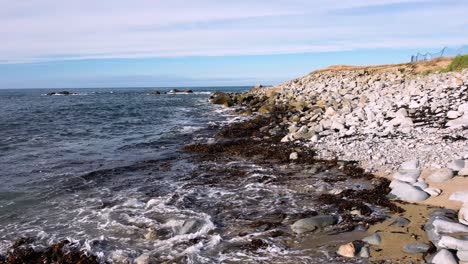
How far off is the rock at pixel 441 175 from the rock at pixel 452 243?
281 cm

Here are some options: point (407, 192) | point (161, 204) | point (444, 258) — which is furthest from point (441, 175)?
point (161, 204)

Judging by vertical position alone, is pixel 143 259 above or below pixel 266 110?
below

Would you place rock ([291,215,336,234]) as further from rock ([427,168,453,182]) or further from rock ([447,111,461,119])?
rock ([447,111,461,119])

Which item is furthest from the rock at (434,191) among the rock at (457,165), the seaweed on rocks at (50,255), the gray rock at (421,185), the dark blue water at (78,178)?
the seaweed on rocks at (50,255)

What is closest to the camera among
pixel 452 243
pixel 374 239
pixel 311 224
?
pixel 452 243

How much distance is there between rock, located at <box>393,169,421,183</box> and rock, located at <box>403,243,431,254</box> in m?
2.97

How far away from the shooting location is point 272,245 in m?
6.56

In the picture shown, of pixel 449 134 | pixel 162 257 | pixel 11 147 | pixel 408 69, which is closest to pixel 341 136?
pixel 449 134

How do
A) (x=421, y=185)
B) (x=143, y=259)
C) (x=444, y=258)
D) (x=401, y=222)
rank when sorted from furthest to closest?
(x=421, y=185)
(x=401, y=222)
(x=143, y=259)
(x=444, y=258)

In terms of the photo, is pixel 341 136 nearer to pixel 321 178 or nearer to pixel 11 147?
pixel 321 178

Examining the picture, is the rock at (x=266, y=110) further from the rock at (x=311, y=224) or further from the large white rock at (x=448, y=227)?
the large white rock at (x=448, y=227)

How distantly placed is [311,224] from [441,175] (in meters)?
3.36

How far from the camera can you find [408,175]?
8883 millimetres

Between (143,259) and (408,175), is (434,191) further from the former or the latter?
(143,259)
